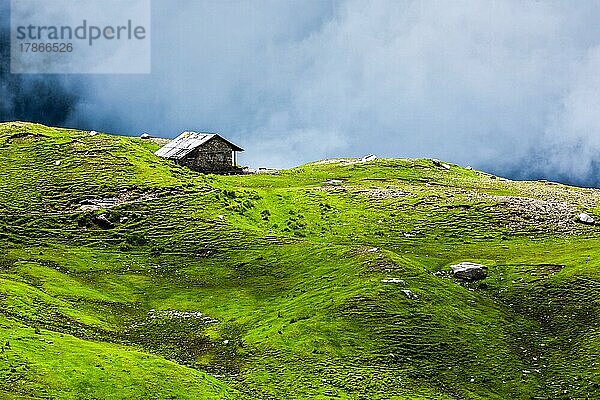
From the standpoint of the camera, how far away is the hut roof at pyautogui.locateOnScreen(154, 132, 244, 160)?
9769 cm

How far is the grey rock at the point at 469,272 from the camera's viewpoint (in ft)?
189

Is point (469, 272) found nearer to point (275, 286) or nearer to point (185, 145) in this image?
point (275, 286)

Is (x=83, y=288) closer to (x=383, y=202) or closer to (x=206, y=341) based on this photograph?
(x=206, y=341)

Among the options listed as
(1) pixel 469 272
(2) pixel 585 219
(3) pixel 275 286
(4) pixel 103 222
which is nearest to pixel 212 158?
(4) pixel 103 222

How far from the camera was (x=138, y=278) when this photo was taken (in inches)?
2327

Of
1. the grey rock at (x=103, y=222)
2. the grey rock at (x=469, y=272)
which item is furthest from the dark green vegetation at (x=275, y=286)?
the grey rock at (x=469, y=272)

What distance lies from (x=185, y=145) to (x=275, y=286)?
4812cm

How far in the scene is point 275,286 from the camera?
56500 millimetres

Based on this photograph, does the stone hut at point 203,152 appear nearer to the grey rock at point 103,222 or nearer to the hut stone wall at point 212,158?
the hut stone wall at point 212,158

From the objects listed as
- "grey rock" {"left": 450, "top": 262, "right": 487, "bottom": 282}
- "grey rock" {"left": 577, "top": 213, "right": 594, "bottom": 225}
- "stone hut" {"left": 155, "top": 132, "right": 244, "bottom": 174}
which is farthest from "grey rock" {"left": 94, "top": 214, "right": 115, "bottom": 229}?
"grey rock" {"left": 577, "top": 213, "right": 594, "bottom": 225}

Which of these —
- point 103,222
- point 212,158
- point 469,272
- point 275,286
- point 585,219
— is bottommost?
point 275,286

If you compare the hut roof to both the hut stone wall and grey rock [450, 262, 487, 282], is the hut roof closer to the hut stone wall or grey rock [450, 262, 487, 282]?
the hut stone wall

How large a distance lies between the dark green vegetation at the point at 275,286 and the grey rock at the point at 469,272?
71 centimetres

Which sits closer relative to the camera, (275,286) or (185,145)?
(275,286)
